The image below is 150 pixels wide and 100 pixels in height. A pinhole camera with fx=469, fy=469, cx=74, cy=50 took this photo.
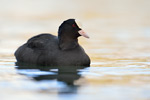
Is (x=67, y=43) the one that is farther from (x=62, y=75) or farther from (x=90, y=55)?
(x=90, y=55)

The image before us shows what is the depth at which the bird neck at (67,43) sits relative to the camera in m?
10.0

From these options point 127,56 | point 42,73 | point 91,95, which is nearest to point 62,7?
point 127,56

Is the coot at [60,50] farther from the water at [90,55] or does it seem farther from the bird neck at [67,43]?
the water at [90,55]

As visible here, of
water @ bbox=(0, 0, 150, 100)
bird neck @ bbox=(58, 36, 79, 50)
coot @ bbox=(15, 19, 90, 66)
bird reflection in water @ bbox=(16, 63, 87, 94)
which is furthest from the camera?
bird neck @ bbox=(58, 36, 79, 50)

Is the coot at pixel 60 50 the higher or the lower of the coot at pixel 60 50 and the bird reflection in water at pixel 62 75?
the higher

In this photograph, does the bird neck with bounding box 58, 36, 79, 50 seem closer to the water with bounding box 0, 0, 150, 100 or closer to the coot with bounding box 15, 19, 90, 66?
the coot with bounding box 15, 19, 90, 66

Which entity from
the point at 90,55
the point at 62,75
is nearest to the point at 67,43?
the point at 62,75

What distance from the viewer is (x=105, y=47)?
13.5m

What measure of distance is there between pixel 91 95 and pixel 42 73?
2.33 m

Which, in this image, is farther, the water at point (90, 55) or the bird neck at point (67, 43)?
A: the bird neck at point (67, 43)

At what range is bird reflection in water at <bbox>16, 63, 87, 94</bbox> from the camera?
7.22 m

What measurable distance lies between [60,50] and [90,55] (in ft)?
6.72

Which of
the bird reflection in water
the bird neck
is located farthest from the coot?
the bird reflection in water

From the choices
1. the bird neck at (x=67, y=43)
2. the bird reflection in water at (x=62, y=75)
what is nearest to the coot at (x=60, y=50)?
the bird neck at (x=67, y=43)
